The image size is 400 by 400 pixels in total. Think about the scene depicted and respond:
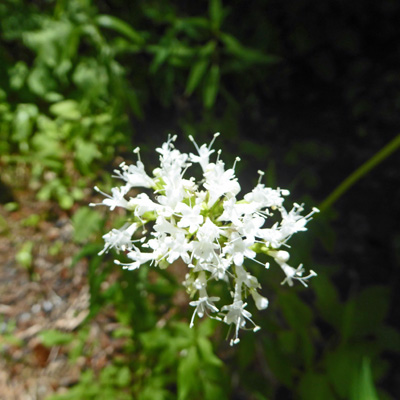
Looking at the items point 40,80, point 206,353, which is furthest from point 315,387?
point 40,80

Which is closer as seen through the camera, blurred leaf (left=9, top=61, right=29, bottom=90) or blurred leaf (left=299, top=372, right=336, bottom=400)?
blurred leaf (left=299, top=372, right=336, bottom=400)

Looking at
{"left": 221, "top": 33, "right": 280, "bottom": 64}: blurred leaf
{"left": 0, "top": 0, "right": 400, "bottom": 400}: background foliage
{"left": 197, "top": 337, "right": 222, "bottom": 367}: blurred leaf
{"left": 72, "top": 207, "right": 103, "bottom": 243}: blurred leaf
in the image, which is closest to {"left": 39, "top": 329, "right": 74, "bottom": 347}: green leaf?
{"left": 0, "top": 0, "right": 400, "bottom": 400}: background foliage

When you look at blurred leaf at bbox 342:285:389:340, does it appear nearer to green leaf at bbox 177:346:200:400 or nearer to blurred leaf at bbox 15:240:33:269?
green leaf at bbox 177:346:200:400

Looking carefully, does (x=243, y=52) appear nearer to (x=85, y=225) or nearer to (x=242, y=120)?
(x=242, y=120)

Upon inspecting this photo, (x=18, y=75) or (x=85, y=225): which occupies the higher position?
(x=18, y=75)

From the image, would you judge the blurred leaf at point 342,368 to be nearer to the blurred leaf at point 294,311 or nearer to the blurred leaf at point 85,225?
the blurred leaf at point 294,311

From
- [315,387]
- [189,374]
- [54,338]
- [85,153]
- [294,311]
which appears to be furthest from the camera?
[85,153]
